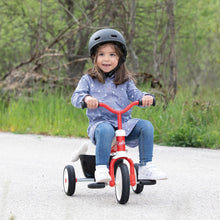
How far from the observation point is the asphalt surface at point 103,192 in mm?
3695

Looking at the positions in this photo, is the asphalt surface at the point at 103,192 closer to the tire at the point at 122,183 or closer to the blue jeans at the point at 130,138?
the tire at the point at 122,183

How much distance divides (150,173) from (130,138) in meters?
0.36

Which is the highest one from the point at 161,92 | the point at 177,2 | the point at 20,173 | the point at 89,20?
the point at 177,2

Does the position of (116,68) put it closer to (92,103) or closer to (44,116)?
(92,103)

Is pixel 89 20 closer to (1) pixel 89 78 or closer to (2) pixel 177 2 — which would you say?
(2) pixel 177 2

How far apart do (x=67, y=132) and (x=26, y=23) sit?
5986mm

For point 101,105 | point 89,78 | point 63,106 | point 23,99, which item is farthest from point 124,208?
point 23,99

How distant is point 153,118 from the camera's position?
7.95 metres

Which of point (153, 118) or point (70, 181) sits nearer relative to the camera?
point (70, 181)

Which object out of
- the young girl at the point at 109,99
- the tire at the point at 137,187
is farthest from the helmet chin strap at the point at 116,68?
the tire at the point at 137,187

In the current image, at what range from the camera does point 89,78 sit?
173 inches

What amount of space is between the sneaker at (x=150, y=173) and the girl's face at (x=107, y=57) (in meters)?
0.91

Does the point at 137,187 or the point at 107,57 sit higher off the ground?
the point at 107,57

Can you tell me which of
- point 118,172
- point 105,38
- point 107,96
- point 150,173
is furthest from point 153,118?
point 118,172
